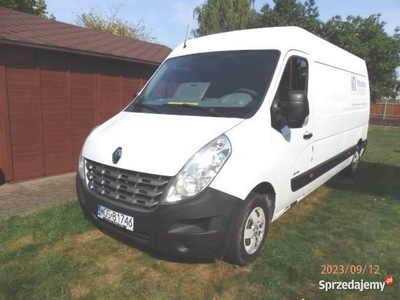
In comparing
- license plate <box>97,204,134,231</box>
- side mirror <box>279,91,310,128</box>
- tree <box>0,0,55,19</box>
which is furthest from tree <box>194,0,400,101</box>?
license plate <box>97,204,134,231</box>

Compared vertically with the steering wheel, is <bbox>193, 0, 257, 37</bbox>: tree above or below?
above

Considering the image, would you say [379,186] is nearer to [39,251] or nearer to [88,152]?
[88,152]

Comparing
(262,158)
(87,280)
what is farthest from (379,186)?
(87,280)

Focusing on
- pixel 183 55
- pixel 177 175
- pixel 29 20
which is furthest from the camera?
pixel 29 20

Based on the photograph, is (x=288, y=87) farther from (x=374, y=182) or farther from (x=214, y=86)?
(x=374, y=182)

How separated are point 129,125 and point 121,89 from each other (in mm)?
5370

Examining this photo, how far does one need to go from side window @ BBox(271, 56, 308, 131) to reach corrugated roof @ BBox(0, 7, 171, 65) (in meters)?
4.98

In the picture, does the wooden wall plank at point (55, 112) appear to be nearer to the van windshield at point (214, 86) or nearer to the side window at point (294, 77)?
the van windshield at point (214, 86)

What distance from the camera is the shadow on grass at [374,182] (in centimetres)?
617

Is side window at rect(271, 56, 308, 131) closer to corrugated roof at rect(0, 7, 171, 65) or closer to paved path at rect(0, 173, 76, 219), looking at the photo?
paved path at rect(0, 173, 76, 219)

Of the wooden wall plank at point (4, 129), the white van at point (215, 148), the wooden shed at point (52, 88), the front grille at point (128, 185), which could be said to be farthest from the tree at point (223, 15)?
the front grille at point (128, 185)

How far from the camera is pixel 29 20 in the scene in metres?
7.74

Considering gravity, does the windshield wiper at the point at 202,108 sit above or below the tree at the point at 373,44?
below

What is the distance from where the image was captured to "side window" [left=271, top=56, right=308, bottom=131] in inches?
135
